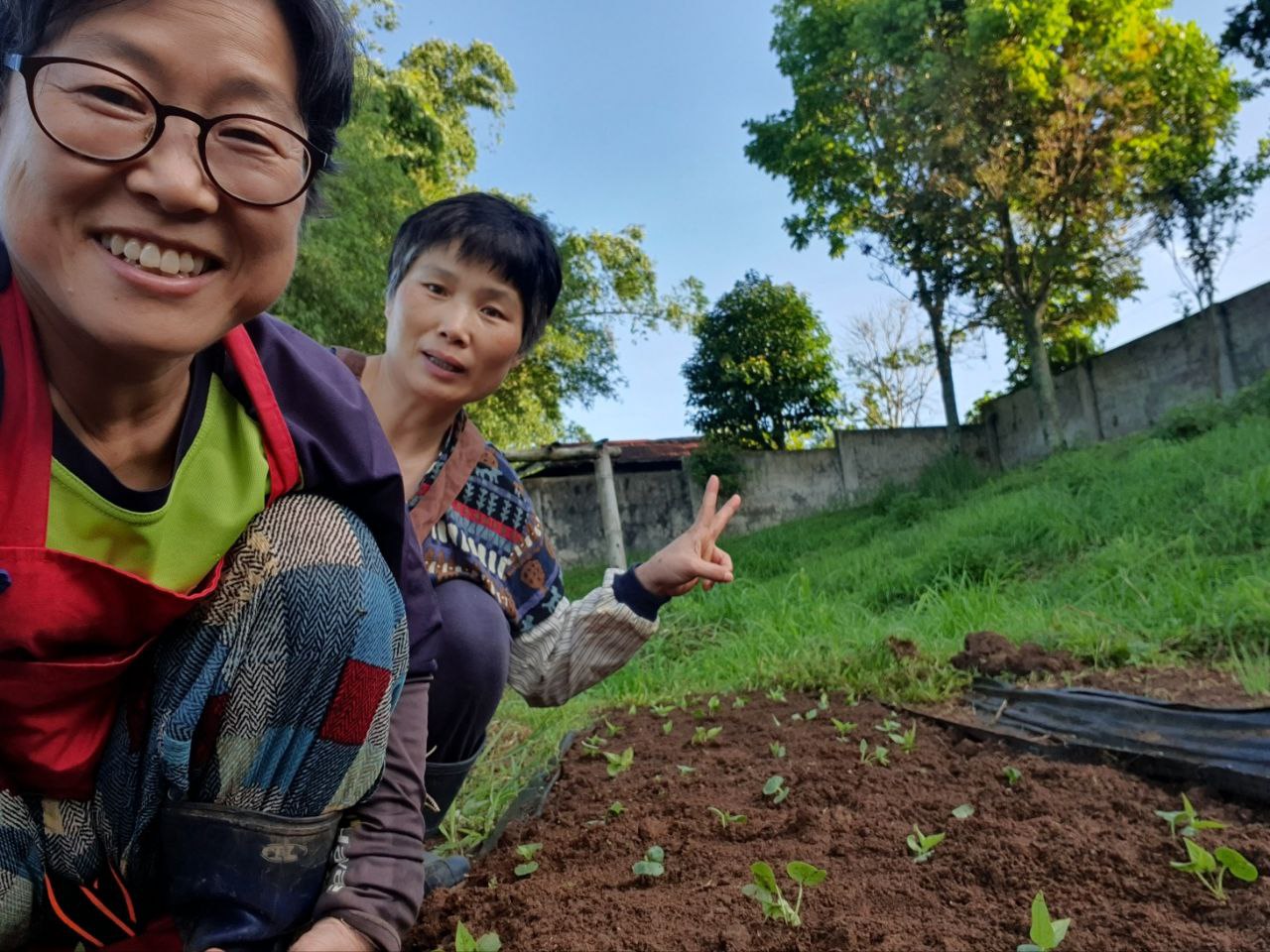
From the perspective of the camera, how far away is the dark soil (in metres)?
1.07

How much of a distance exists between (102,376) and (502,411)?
1402 cm

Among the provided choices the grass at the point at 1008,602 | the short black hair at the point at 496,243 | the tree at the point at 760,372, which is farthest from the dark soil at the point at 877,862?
the tree at the point at 760,372

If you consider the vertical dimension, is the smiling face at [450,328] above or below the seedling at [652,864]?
above

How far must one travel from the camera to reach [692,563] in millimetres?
1548

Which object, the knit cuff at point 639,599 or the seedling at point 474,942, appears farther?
the knit cuff at point 639,599

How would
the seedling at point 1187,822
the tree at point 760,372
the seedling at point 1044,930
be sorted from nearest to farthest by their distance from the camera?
the seedling at point 1044,930
the seedling at point 1187,822
the tree at point 760,372

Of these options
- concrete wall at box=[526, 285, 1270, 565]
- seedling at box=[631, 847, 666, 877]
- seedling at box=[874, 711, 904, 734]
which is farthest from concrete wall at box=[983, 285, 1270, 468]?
seedling at box=[631, 847, 666, 877]

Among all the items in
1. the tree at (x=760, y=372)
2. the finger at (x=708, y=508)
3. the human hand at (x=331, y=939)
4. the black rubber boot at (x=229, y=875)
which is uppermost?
the tree at (x=760, y=372)

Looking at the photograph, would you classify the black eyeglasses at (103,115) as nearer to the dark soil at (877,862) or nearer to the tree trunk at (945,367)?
the dark soil at (877,862)

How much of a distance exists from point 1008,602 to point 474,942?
321 centimetres

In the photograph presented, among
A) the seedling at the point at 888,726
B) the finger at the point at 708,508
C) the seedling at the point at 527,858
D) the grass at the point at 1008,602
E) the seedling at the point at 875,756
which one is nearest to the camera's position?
the seedling at the point at 527,858

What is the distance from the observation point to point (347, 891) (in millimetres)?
1012

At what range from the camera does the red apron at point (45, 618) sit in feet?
2.67

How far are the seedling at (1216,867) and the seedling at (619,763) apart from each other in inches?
45.4
